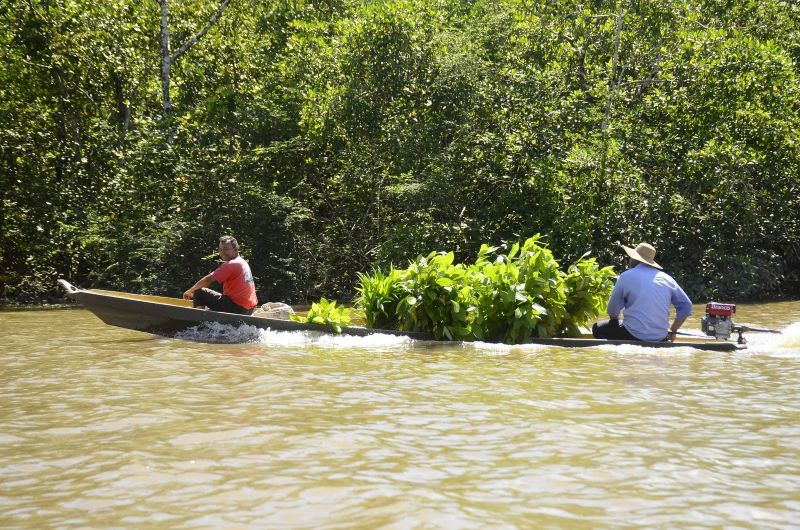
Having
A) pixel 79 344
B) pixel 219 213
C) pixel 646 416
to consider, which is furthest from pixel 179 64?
pixel 646 416

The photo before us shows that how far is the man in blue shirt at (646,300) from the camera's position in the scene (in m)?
12.0

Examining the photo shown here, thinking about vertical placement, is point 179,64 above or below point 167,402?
above

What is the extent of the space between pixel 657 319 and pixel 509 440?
232 inches

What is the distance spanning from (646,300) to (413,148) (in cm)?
1278

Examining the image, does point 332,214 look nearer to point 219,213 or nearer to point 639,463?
point 219,213

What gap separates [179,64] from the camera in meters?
27.4

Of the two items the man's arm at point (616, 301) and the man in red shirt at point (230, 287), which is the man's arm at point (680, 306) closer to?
the man's arm at point (616, 301)

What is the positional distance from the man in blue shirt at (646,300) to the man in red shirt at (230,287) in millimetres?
5634

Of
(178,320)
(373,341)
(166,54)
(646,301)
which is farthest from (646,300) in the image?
(166,54)

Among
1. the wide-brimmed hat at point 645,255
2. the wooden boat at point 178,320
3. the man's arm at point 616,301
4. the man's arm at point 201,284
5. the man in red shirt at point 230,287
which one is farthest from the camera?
the man in red shirt at point 230,287

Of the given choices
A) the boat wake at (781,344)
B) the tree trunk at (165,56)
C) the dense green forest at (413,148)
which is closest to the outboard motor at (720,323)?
the boat wake at (781,344)

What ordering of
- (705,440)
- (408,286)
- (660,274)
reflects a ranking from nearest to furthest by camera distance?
(705,440), (660,274), (408,286)

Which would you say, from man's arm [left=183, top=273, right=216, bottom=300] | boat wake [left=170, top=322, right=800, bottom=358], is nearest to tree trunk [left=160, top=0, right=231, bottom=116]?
man's arm [left=183, top=273, right=216, bottom=300]

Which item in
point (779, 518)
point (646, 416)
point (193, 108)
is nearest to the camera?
point (779, 518)
